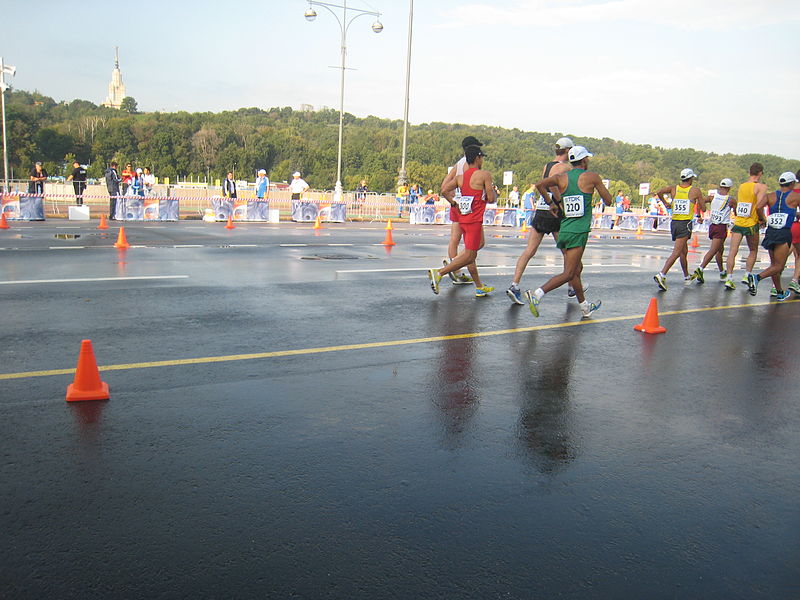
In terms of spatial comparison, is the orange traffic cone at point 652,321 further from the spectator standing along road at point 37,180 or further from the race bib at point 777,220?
the spectator standing along road at point 37,180

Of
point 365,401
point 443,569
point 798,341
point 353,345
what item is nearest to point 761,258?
point 798,341

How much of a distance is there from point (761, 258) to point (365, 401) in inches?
737

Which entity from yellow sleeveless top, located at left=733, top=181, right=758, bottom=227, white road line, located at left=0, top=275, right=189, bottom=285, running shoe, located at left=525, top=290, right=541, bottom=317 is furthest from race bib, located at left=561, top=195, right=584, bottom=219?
white road line, located at left=0, top=275, right=189, bottom=285

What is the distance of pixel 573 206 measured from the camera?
27.9ft

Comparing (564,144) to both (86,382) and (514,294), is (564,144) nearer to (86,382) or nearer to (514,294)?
(514,294)

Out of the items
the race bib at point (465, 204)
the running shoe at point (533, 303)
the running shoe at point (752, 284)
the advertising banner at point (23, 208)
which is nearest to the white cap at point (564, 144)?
the race bib at point (465, 204)

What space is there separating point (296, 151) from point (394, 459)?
401 feet

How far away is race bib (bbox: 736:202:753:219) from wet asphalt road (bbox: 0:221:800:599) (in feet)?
13.5

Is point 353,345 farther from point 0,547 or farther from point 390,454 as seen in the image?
point 0,547

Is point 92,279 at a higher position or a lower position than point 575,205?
lower

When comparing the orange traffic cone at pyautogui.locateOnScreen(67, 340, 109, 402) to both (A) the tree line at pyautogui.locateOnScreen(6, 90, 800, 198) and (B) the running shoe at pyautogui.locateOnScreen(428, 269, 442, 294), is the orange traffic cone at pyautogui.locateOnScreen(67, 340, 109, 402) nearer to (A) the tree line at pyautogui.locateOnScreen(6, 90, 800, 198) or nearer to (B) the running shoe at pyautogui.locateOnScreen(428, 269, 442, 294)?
(B) the running shoe at pyautogui.locateOnScreen(428, 269, 442, 294)

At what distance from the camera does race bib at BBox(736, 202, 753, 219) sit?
11.7m

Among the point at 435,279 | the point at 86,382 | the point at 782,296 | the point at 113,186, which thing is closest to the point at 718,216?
the point at 782,296

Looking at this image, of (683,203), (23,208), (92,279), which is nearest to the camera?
→ (92,279)
